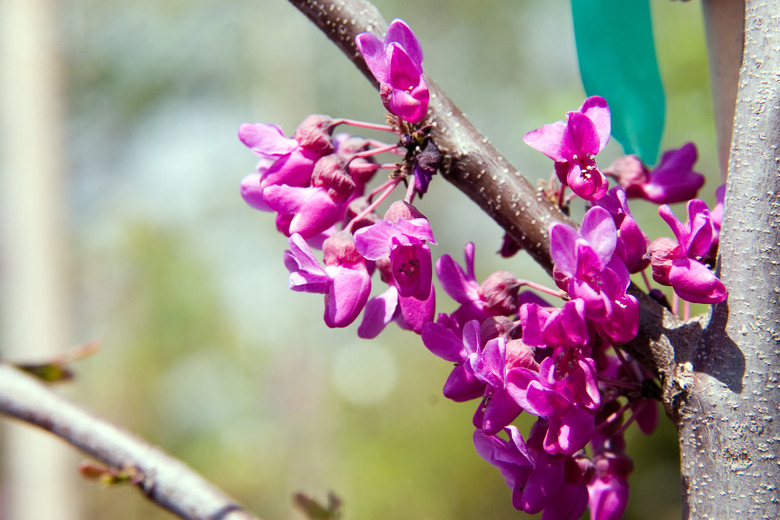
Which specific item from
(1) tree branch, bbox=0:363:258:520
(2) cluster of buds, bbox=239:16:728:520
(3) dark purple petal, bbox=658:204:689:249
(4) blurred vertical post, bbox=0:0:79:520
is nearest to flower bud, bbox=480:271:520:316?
(2) cluster of buds, bbox=239:16:728:520

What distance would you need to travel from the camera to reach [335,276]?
0.41 meters

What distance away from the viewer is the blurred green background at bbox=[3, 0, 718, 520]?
454cm

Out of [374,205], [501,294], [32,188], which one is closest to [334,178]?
[374,205]

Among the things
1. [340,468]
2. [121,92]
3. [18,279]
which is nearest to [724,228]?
[18,279]

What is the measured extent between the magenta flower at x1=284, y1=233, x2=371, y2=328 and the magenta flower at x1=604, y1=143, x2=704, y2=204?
0.85 feet

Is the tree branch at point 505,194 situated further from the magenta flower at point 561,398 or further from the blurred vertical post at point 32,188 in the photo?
the blurred vertical post at point 32,188

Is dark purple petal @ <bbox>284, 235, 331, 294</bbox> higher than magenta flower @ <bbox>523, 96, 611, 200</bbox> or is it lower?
lower

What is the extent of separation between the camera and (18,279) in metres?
2.86

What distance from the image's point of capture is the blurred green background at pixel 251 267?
4535 mm

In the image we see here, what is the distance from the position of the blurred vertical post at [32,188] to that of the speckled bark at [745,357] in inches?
111

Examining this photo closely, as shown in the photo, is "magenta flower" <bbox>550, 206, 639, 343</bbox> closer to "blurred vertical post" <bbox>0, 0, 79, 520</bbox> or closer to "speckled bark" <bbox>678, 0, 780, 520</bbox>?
"speckled bark" <bbox>678, 0, 780, 520</bbox>

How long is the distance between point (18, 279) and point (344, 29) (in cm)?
290

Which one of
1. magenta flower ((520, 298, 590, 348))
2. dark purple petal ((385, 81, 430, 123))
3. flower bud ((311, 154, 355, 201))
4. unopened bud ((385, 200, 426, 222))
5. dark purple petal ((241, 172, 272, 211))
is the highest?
dark purple petal ((385, 81, 430, 123))

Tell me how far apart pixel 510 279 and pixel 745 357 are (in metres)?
0.15
